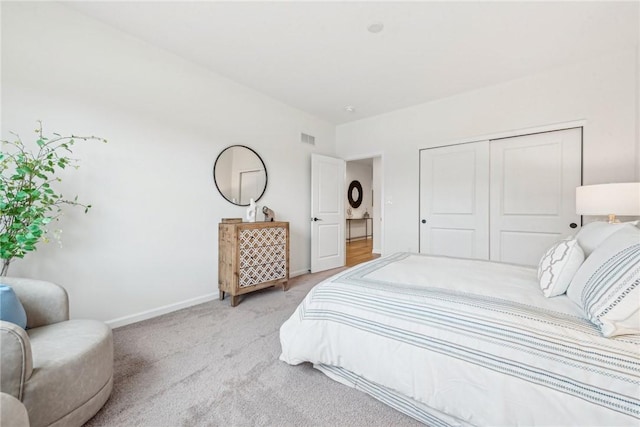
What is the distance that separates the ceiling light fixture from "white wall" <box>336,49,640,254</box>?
1885mm

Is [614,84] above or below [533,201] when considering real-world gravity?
above

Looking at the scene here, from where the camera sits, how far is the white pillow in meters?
1.42

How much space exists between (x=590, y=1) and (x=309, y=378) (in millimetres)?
3368

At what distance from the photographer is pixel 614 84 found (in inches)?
102

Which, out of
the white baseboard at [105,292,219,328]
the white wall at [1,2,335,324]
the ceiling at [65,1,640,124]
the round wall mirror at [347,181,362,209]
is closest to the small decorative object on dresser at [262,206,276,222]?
the white wall at [1,2,335,324]

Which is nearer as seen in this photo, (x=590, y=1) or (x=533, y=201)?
(x=590, y=1)

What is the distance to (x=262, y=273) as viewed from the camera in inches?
120

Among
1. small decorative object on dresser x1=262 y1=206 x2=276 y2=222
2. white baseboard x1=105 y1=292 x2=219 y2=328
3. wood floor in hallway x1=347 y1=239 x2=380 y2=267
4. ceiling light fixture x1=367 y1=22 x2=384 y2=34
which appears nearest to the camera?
ceiling light fixture x1=367 y1=22 x2=384 y2=34

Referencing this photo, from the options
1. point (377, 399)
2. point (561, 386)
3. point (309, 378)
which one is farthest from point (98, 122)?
point (561, 386)

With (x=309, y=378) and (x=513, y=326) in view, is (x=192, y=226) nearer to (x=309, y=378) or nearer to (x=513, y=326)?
(x=309, y=378)

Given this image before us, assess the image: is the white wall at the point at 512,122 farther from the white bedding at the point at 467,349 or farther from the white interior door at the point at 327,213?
the white bedding at the point at 467,349

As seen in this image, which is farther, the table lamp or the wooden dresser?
the wooden dresser

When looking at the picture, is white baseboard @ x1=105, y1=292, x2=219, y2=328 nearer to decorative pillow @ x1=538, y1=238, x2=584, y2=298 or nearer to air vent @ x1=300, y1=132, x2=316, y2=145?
air vent @ x1=300, y1=132, x2=316, y2=145

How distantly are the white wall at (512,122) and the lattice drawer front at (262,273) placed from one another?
1.75m
